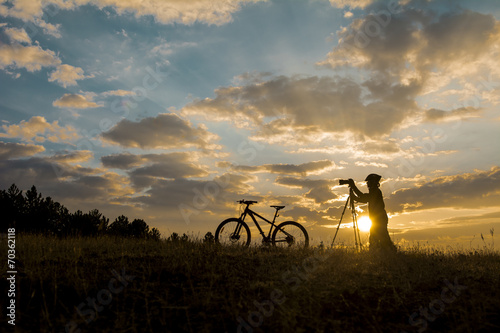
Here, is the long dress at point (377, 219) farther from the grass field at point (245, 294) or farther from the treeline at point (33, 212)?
the treeline at point (33, 212)

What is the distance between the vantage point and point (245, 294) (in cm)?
689

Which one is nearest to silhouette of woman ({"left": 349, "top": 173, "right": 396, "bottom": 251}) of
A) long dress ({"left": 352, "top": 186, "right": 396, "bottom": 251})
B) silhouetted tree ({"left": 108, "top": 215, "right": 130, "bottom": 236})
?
long dress ({"left": 352, "top": 186, "right": 396, "bottom": 251})

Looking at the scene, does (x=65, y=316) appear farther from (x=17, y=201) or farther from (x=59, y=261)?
(x=17, y=201)

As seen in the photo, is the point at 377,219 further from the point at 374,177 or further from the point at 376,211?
the point at 374,177

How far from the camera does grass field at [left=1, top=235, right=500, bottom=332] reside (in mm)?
5805

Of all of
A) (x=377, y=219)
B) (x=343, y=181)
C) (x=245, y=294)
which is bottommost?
(x=245, y=294)

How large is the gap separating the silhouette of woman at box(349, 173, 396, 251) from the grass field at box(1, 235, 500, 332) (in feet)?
8.56

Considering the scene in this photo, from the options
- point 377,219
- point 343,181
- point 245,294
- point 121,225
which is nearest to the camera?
point 245,294

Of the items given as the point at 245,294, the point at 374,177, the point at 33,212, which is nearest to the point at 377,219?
the point at 374,177

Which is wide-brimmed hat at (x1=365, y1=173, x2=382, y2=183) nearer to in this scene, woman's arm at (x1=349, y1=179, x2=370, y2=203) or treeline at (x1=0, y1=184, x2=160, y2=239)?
woman's arm at (x1=349, y1=179, x2=370, y2=203)

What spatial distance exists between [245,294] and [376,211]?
24.6ft

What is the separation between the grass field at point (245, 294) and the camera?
580cm

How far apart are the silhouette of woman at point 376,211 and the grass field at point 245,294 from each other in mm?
2609

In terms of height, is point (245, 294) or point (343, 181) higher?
point (343, 181)
